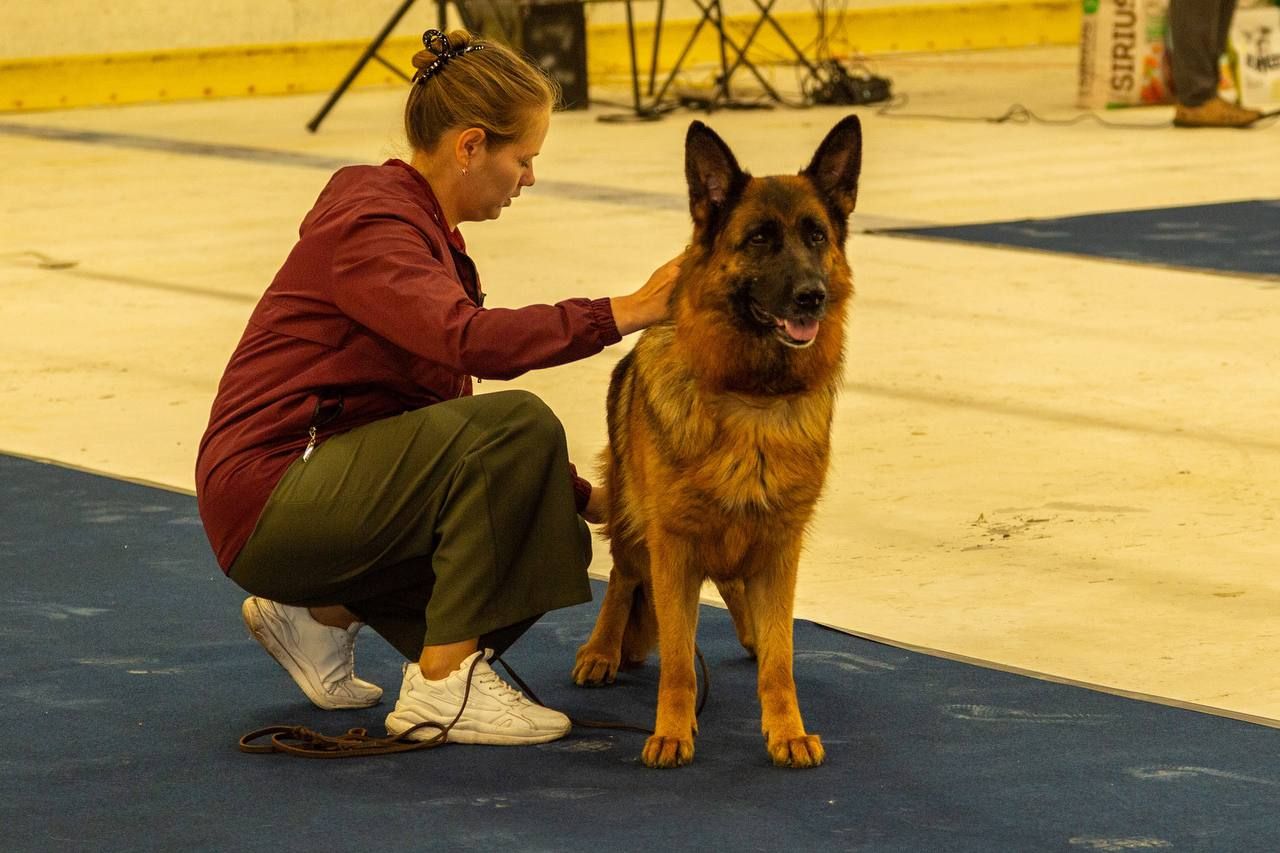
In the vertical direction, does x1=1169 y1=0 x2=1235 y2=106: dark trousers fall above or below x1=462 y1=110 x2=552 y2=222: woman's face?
below

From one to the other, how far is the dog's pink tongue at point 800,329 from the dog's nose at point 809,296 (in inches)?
1.9

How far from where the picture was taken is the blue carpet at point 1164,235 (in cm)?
815

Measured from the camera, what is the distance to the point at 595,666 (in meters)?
3.79

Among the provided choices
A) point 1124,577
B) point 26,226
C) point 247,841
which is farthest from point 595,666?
point 26,226

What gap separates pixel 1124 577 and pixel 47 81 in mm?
12387

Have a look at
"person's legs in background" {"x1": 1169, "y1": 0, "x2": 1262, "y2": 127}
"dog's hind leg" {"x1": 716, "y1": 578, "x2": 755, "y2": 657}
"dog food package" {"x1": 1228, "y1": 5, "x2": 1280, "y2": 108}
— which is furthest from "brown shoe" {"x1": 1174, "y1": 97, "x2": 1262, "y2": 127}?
"dog's hind leg" {"x1": 716, "y1": 578, "x2": 755, "y2": 657}

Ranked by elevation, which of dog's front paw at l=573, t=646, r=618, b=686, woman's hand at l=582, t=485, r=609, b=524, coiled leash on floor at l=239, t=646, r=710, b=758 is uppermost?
woman's hand at l=582, t=485, r=609, b=524

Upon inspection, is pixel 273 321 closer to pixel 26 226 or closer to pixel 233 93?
pixel 26 226

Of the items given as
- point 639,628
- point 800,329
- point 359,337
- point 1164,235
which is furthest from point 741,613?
point 1164,235

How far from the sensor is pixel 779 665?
11.1ft

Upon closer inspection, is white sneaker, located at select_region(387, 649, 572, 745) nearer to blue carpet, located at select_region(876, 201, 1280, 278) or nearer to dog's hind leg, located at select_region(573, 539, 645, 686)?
dog's hind leg, located at select_region(573, 539, 645, 686)

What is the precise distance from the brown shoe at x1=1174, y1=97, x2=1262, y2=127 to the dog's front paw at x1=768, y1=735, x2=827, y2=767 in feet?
33.5

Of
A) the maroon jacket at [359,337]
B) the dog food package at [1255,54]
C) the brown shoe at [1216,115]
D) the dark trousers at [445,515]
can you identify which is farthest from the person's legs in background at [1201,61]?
the dark trousers at [445,515]

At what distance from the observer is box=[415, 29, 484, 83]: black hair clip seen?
3498 mm
